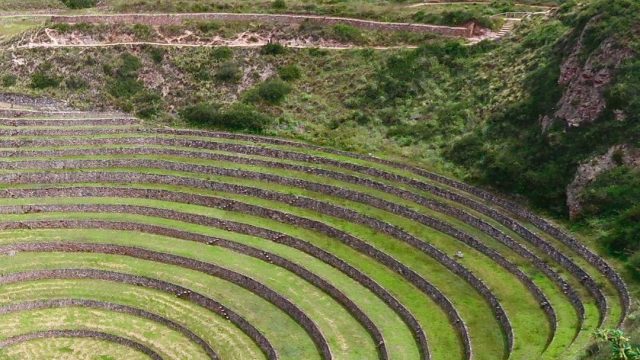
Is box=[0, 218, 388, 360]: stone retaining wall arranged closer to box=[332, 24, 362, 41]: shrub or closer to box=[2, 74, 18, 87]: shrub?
box=[2, 74, 18, 87]: shrub

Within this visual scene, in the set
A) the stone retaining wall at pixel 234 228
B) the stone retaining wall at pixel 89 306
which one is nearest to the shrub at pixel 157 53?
the stone retaining wall at pixel 234 228

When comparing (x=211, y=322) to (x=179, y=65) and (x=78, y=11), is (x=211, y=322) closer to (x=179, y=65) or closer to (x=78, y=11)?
(x=179, y=65)

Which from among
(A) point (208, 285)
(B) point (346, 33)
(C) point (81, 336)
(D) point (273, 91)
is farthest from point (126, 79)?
(C) point (81, 336)

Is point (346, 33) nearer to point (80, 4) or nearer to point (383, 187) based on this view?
point (383, 187)

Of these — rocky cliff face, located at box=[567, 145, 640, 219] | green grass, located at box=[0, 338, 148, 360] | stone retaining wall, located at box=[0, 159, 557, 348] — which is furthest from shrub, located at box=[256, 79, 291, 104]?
green grass, located at box=[0, 338, 148, 360]

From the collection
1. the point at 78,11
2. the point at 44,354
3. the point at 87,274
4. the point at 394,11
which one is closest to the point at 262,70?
the point at 394,11

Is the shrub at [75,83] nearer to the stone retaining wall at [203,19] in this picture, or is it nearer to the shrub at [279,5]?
the stone retaining wall at [203,19]

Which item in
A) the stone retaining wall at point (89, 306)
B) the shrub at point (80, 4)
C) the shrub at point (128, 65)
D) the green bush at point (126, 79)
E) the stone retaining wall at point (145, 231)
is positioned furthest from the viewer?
the shrub at point (80, 4)
